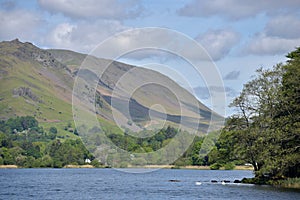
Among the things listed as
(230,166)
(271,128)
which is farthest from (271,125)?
(230,166)

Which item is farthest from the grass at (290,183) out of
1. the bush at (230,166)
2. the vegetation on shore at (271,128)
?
the bush at (230,166)

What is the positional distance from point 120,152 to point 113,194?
121104 millimetres

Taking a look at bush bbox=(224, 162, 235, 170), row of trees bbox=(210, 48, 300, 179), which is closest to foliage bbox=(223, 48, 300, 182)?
row of trees bbox=(210, 48, 300, 179)

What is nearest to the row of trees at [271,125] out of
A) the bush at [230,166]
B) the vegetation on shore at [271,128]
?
the vegetation on shore at [271,128]

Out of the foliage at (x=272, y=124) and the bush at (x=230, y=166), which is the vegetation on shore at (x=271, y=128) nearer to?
the foliage at (x=272, y=124)

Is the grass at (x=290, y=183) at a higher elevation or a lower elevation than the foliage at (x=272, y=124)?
lower

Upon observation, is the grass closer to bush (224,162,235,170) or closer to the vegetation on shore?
the vegetation on shore

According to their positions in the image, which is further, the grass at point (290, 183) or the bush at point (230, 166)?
the bush at point (230, 166)

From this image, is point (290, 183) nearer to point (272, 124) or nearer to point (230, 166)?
point (272, 124)

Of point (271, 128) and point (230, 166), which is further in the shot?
point (230, 166)

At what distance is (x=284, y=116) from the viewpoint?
77.0 m

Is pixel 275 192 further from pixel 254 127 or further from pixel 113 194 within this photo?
pixel 113 194

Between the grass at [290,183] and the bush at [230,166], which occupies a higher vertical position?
the bush at [230,166]

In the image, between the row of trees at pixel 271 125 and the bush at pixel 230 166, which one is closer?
A: the row of trees at pixel 271 125
